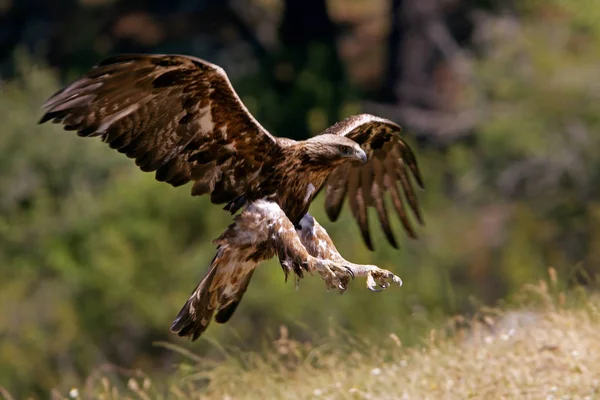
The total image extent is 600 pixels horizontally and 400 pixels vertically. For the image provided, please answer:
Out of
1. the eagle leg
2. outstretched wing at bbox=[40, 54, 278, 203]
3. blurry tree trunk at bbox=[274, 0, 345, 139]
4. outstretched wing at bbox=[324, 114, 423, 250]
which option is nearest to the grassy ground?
the eagle leg

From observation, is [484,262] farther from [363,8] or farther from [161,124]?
[161,124]

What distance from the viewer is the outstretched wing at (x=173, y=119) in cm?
693

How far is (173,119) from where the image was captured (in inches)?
288

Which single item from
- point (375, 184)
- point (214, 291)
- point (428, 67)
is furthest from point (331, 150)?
point (428, 67)

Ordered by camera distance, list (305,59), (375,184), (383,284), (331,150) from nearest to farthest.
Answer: (383,284) < (331,150) < (375,184) < (305,59)

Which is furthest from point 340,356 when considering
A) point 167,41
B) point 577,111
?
point 167,41

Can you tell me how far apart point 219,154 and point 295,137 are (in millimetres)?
17655

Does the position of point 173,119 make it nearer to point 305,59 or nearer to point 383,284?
point 383,284

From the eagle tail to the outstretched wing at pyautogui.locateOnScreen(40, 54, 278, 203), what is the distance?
1.22 ft

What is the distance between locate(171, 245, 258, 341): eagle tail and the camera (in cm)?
761

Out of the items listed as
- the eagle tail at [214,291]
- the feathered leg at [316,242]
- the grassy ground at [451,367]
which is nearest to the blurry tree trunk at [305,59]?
the grassy ground at [451,367]

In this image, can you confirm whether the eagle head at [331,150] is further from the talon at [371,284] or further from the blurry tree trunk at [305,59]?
the blurry tree trunk at [305,59]

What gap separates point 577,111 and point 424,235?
12.2ft

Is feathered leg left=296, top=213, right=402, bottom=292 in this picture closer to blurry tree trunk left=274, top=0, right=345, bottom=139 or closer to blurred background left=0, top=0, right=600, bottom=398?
blurred background left=0, top=0, right=600, bottom=398
